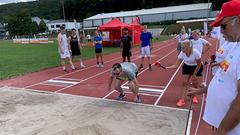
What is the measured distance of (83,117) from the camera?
549 centimetres

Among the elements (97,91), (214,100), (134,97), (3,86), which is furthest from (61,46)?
(214,100)

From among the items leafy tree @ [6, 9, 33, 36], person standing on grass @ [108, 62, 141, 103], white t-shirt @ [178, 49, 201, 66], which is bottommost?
person standing on grass @ [108, 62, 141, 103]

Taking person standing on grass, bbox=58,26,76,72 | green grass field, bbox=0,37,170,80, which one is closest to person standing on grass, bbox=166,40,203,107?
person standing on grass, bbox=58,26,76,72

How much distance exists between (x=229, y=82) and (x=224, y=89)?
8cm

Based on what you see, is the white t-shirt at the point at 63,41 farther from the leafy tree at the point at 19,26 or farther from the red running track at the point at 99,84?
the leafy tree at the point at 19,26

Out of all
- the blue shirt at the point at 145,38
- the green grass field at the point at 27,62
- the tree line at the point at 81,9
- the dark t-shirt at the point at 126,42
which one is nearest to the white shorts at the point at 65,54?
the green grass field at the point at 27,62

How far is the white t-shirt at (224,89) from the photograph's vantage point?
1702 millimetres

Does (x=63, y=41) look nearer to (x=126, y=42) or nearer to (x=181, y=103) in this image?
(x=126, y=42)

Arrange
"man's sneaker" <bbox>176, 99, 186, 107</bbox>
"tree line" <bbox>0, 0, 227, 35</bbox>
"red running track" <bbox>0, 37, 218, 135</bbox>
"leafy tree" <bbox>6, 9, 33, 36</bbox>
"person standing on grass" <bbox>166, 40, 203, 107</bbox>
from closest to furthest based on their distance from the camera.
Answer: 1. "person standing on grass" <bbox>166, 40, 203, 107</bbox>
2. "man's sneaker" <bbox>176, 99, 186, 107</bbox>
3. "red running track" <bbox>0, 37, 218, 135</bbox>
4. "leafy tree" <bbox>6, 9, 33, 36</bbox>
5. "tree line" <bbox>0, 0, 227, 35</bbox>

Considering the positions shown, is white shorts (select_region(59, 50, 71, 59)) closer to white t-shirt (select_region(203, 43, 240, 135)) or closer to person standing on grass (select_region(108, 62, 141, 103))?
person standing on grass (select_region(108, 62, 141, 103))

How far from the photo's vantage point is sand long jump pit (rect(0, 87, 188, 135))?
15.8 ft

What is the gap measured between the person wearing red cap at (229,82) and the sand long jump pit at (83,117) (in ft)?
9.58

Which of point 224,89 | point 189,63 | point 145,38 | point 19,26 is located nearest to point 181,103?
point 189,63

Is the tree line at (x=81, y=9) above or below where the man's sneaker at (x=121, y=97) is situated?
above
